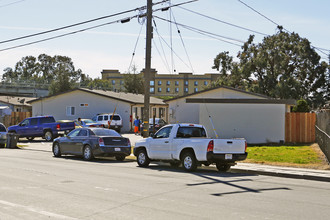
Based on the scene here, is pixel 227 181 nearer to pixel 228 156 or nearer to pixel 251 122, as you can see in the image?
pixel 228 156

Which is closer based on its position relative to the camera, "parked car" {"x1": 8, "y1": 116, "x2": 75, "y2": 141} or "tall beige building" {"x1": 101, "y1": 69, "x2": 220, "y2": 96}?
→ "parked car" {"x1": 8, "y1": 116, "x2": 75, "y2": 141}

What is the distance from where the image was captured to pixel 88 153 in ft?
67.6

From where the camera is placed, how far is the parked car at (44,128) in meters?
35.0

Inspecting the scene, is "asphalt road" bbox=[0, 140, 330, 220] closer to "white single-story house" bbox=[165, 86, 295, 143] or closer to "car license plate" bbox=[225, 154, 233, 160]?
"car license plate" bbox=[225, 154, 233, 160]

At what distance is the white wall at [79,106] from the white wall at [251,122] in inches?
797

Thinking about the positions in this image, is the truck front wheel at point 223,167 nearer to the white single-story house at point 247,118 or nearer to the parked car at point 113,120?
the white single-story house at point 247,118

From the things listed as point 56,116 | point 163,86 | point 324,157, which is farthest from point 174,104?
point 163,86

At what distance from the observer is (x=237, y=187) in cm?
1219

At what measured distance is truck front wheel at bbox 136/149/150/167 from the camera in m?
18.0

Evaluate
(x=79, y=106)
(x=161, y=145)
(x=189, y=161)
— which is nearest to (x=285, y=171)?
(x=189, y=161)

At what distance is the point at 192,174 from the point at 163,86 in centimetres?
12958

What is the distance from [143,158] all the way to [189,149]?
8.31ft

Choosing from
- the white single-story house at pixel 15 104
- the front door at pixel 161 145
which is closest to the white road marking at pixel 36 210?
the front door at pixel 161 145

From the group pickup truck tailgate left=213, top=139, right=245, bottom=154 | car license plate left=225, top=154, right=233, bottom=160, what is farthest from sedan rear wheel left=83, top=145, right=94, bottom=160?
car license plate left=225, top=154, right=233, bottom=160
